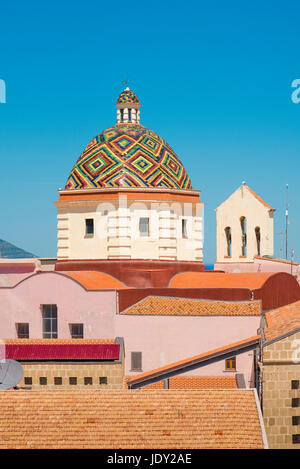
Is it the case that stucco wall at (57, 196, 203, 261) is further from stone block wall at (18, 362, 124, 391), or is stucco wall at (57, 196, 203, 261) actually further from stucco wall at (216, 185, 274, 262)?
stone block wall at (18, 362, 124, 391)

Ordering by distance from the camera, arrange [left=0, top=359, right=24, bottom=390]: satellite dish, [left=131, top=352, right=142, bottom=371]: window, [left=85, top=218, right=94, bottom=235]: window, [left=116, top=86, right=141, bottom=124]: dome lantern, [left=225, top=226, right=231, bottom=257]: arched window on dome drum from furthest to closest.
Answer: [left=225, top=226, right=231, bottom=257]: arched window on dome drum, [left=116, top=86, right=141, bottom=124]: dome lantern, [left=85, top=218, right=94, bottom=235]: window, [left=131, top=352, right=142, bottom=371]: window, [left=0, top=359, right=24, bottom=390]: satellite dish

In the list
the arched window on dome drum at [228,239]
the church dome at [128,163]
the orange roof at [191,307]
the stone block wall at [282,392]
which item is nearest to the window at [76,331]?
the orange roof at [191,307]

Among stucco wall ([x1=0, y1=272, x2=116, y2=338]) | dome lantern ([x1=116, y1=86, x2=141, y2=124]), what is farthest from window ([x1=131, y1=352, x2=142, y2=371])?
dome lantern ([x1=116, y1=86, x2=141, y2=124])

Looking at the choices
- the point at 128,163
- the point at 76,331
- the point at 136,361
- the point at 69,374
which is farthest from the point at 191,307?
the point at 128,163

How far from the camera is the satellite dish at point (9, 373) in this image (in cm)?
2236

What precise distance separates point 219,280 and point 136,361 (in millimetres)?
5259

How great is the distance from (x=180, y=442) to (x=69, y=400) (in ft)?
8.80

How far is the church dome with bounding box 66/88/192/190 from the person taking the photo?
113ft

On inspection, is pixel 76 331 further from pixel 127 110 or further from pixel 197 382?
pixel 127 110

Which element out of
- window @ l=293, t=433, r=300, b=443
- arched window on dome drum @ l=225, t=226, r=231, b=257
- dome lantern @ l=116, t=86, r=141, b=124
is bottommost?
window @ l=293, t=433, r=300, b=443

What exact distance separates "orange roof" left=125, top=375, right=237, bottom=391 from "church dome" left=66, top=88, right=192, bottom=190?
8.88 m
